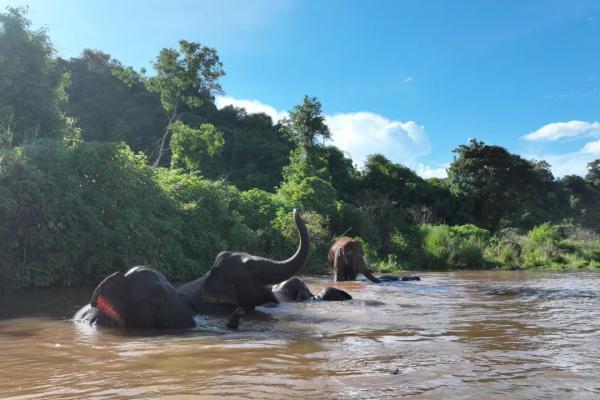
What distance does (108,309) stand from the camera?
21.1ft

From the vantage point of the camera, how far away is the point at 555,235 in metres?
25.5

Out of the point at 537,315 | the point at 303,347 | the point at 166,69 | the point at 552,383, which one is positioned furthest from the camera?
the point at 166,69

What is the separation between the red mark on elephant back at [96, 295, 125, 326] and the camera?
20.7 ft

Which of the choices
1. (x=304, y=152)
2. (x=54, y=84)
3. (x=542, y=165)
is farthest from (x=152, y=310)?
(x=542, y=165)

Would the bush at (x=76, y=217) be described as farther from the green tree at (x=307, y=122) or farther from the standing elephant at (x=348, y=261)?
the green tree at (x=307, y=122)

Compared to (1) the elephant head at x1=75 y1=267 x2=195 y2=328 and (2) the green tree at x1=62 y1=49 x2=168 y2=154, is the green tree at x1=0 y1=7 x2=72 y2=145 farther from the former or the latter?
(2) the green tree at x1=62 y1=49 x2=168 y2=154

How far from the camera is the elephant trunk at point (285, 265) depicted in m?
7.33

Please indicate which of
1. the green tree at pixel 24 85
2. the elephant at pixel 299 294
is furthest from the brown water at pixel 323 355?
the green tree at pixel 24 85

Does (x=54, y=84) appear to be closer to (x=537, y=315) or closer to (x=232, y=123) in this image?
(x=537, y=315)

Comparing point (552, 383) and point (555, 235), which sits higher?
point (555, 235)

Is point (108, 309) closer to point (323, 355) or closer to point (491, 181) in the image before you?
point (323, 355)

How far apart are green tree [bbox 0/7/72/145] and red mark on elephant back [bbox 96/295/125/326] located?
959 cm

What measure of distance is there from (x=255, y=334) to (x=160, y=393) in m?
2.50

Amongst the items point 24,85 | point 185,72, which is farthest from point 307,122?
point 24,85
